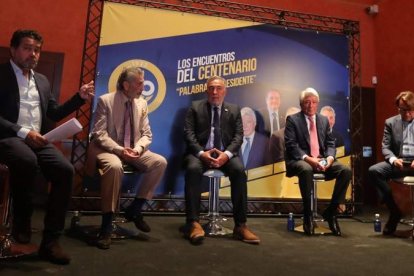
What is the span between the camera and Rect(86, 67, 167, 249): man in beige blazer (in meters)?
2.64

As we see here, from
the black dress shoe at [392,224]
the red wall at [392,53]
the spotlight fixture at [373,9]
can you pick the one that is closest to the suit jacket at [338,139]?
the black dress shoe at [392,224]

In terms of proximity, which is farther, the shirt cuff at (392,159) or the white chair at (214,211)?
the shirt cuff at (392,159)

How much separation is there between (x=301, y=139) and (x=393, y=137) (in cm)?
97

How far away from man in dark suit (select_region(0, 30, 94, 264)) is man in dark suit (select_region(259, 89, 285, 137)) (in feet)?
7.50

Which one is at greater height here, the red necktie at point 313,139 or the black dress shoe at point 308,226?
the red necktie at point 313,139

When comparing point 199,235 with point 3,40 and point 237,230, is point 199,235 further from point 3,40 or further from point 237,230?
point 3,40

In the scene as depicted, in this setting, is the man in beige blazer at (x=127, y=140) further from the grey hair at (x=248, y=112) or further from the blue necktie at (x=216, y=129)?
the grey hair at (x=248, y=112)

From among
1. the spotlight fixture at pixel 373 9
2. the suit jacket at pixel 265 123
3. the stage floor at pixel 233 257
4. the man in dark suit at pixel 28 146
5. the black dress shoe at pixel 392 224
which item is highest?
the spotlight fixture at pixel 373 9

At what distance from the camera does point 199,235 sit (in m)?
2.54

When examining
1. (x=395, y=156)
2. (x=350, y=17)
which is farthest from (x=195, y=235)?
(x=350, y=17)

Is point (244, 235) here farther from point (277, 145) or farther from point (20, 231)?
point (277, 145)

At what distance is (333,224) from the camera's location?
3119 mm

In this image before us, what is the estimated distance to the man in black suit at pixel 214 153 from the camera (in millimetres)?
2736

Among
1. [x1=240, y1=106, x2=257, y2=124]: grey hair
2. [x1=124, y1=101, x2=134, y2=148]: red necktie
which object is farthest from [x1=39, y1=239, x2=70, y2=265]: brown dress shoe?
[x1=240, y1=106, x2=257, y2=124]: grey hair
